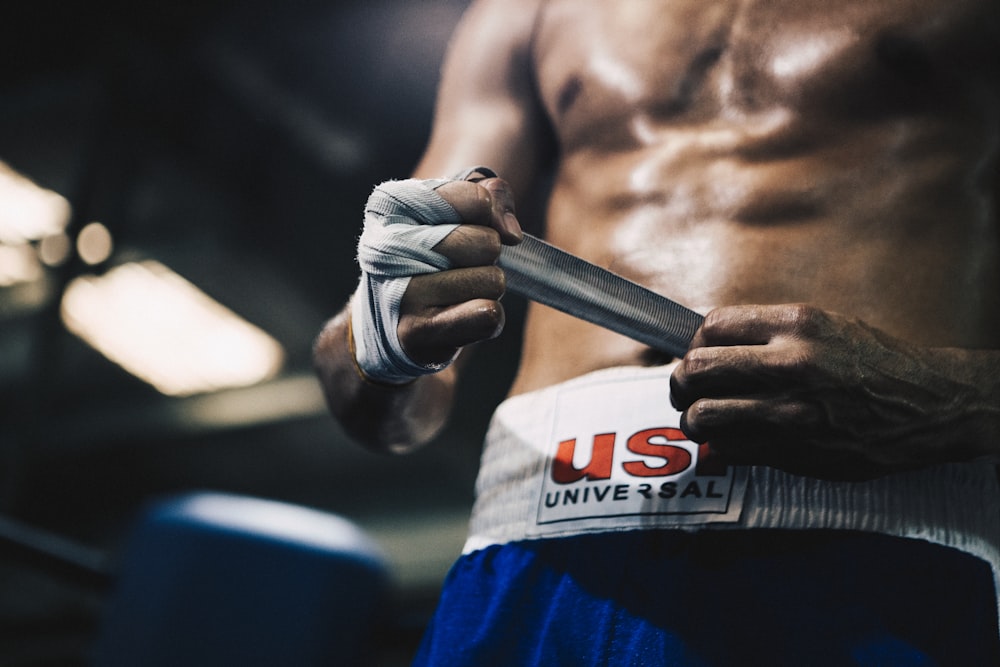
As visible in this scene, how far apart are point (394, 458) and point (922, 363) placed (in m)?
4.07

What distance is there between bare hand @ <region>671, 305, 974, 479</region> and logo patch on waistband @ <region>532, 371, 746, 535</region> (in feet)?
0.18

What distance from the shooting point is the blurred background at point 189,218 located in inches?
97.4

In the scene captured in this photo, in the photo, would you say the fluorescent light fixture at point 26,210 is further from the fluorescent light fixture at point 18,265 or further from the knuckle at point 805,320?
the knuckle at point 805,320

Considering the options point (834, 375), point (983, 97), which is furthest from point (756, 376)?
point (983, 97)

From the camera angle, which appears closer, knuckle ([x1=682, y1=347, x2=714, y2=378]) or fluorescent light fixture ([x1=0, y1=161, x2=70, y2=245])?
knuckle ([x1=682, y1=347, x2=714, y2=378])

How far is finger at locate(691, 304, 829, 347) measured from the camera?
1.90 ft

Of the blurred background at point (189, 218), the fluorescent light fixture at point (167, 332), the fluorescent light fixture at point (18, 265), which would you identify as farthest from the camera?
the fluorescent light fixture at point (167, 332)

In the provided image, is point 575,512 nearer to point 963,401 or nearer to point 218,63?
point 963,401

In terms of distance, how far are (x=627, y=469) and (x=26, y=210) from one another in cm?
295

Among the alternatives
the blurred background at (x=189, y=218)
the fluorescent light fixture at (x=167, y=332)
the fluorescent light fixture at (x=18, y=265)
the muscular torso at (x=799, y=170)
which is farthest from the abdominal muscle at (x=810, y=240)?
the fluorescent light fixture at (x=18, y=265)

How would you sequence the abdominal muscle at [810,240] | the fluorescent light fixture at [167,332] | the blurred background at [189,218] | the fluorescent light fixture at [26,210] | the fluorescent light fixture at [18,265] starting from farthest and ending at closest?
1. the fluorescent light fixture at [167,332]
2. the fluorescent light fixture at [18,265]
3. the fluorescent light fixture at [26,210]
4. the blurred background at [189,218]
5. the abdominal muscle at [810,240]

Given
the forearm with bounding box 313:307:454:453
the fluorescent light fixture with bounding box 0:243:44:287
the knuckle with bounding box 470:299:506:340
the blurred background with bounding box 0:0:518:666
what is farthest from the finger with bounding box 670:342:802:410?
the fluorescent light fixture with bounding box 0:243:44:287

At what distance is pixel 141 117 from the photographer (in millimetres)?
2703

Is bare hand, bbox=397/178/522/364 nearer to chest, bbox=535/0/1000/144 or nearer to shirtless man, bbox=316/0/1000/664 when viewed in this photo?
shirtless man, bbox=316/0/1000/664
